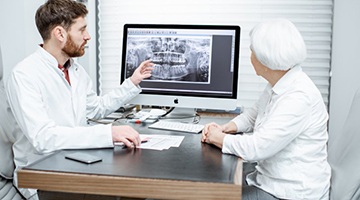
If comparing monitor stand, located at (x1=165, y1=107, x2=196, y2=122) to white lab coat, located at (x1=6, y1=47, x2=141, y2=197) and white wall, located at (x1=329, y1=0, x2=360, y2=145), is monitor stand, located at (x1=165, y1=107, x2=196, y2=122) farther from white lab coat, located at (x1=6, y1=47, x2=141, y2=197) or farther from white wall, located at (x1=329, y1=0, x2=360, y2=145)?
white wall, located at (x1=329, y1=0, x2=360, y2=145)

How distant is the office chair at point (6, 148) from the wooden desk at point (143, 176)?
393mm

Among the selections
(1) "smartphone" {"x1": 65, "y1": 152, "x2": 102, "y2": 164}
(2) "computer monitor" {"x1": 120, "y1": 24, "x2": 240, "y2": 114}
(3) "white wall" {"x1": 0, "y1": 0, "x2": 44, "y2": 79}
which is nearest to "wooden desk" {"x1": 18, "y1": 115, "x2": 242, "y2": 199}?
(1) "smartphone" {"x1": 65, "y1": 152, "x2": 102, "y2": 164}

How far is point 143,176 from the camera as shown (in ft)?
3.78

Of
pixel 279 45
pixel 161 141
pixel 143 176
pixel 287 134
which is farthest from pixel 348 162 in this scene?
pixel 143 176

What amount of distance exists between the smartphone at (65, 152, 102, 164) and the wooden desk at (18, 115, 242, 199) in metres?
0.02

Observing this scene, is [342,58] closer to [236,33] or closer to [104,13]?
[236,33]

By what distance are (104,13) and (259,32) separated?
5.38ft

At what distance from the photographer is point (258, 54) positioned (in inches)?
57.5

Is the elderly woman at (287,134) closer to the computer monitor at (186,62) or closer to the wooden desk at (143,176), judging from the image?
the wooden desk at (143,176)

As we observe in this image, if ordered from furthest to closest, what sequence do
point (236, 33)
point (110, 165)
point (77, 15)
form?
point (236, 33) < point (77, 15) < point (110, 165)

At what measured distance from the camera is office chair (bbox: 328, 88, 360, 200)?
1486 millimetres

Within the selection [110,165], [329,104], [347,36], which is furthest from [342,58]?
[110,165]

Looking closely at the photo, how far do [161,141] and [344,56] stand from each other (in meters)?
1.54

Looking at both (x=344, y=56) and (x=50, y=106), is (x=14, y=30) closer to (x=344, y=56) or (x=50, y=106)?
(x=50, y=106)
